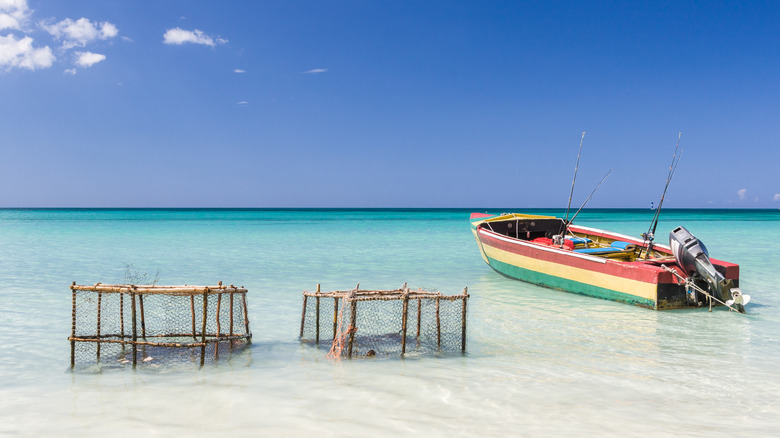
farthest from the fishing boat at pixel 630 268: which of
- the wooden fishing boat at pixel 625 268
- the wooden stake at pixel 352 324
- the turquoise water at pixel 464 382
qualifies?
the wooden stake at pixel 352 324

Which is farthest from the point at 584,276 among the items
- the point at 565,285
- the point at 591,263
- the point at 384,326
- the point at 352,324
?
the point at 352,324

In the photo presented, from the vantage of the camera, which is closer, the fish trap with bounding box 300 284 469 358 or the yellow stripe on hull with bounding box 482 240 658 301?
the fish trap with bounding box 300 284 469 358

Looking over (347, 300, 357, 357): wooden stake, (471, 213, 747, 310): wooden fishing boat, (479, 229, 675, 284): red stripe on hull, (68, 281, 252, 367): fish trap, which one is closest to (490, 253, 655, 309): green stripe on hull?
(471, 213, 747, 310): wooden fishing boat

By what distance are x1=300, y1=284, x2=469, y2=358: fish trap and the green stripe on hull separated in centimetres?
373

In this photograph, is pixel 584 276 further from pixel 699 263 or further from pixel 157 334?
pixel 157 334

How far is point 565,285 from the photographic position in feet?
43.4

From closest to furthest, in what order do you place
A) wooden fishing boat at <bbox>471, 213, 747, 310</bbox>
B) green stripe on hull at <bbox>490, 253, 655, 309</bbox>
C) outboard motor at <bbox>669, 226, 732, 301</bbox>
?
outboard motor at <bbox>669, 226, 732, 301</bbox>
wooden fishing boat at <bbox>471, 213, 747, 310</bbox>
green stripe on hull at <bbox>490, 253, 655, 309</bbox>

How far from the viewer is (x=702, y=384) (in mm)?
6867

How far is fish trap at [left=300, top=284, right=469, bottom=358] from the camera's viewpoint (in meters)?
7.62

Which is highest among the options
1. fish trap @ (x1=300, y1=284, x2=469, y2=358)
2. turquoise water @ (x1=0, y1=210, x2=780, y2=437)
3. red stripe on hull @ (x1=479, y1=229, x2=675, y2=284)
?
red stripe on hull @ (x1=479, y1=229, x2=675, y2=284)

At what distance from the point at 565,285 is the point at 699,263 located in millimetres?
3229

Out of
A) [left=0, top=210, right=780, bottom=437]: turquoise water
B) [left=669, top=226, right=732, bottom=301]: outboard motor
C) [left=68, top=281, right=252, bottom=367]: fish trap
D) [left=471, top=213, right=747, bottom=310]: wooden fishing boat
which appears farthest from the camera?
[left=471, top=213, right=747, bottom=310]: wooden fishing boat

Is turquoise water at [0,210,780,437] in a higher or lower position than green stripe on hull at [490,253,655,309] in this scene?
lower

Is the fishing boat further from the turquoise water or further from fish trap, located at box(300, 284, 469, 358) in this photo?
fish trap, located at box(300, 284, 469, 358)
